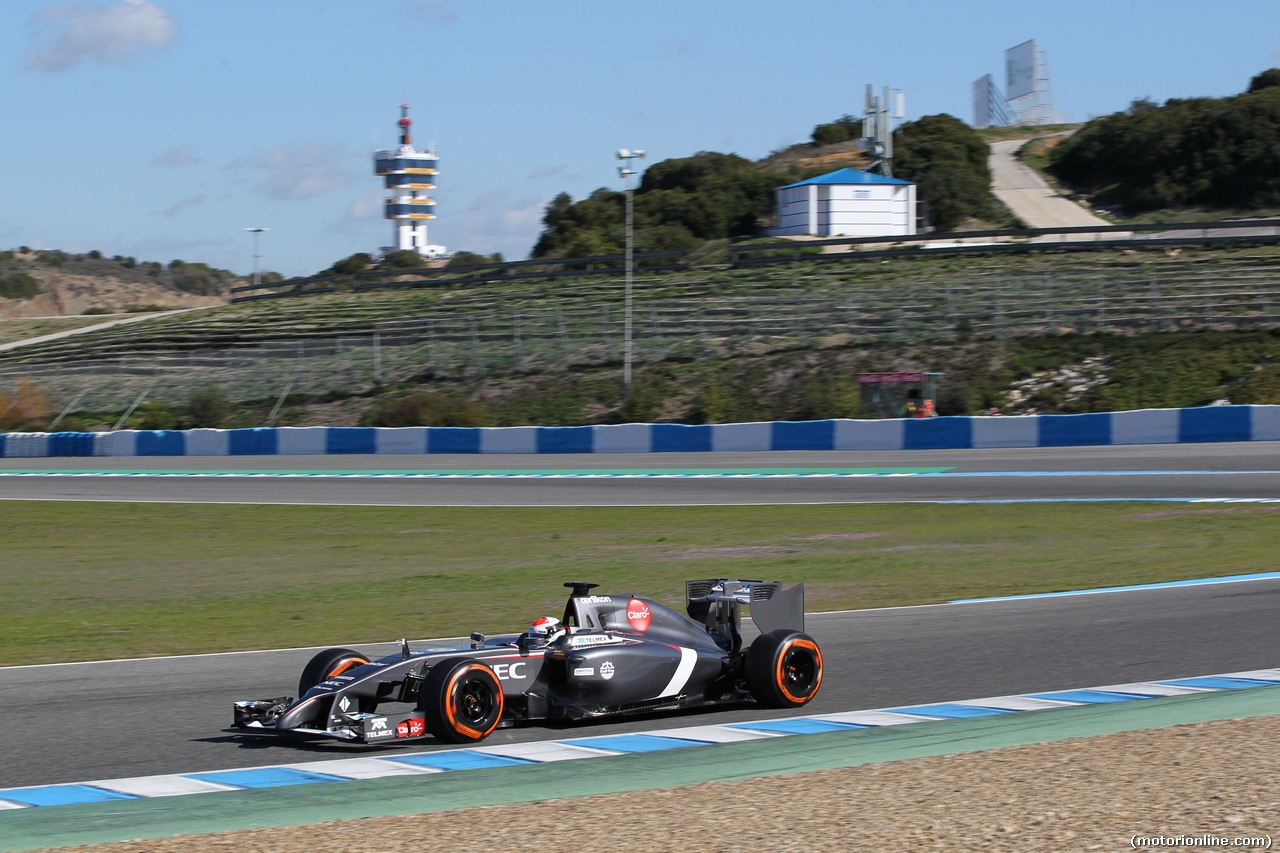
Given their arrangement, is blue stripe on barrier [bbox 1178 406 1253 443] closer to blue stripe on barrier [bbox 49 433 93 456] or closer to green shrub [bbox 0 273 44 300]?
blue stripe on barrier [bbox 49 433 93 456]

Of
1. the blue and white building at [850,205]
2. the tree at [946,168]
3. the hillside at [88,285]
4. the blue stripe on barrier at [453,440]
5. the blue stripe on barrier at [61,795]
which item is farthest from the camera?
the hillside at [88,285]

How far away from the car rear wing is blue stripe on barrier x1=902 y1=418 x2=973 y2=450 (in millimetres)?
24002

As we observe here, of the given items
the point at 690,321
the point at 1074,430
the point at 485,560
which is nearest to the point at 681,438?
the point at 1074,430

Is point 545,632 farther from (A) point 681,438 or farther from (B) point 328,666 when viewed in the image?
(A) point 681,438

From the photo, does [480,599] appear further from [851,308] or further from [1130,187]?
[1130,187]

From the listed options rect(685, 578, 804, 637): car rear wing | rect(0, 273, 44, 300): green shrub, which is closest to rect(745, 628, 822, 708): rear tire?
rect(685, 578, 804, 637): car rear wing

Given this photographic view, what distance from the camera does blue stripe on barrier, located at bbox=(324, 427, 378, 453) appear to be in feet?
122

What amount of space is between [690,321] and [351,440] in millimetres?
13051

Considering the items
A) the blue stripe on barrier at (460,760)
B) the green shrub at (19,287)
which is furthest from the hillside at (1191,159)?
the green shrub at (19,287)

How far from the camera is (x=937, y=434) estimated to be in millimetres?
31750

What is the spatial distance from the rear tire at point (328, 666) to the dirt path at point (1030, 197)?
62.5 meters

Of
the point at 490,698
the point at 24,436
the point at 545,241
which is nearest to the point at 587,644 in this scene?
the point at 490,698

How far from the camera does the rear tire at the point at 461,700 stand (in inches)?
270

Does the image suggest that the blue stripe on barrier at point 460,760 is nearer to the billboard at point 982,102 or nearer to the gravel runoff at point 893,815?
the gravel runoff at point 893,815
